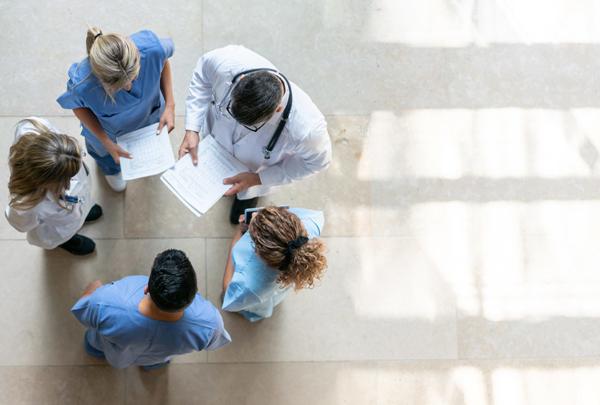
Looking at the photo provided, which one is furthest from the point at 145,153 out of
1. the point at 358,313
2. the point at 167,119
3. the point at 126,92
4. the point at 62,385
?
the point at 358,313

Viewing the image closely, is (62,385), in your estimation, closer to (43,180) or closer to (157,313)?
(157,313)

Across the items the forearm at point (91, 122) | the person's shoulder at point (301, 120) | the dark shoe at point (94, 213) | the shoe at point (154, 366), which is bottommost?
the shoe at point (154, 366)

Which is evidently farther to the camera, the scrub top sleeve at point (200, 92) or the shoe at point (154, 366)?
the shoe at point (154, 366)

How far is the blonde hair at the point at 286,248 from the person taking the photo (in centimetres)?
231

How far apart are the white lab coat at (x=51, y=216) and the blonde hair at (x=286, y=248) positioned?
0.89 metres

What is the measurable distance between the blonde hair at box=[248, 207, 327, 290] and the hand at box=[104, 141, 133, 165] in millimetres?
888

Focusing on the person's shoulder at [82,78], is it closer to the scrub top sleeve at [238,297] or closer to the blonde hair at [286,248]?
the blonde hair at [286,248]

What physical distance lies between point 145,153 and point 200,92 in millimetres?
461

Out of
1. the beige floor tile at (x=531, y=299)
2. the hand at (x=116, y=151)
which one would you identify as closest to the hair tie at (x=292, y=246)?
the hand at (x=116, y=151)

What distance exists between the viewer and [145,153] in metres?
2.90

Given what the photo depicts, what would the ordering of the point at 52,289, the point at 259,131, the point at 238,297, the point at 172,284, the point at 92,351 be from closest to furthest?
the point at 172,284 → the point at 259,131 → the point at 238,297 → the point at 92,351 → the point at 52,289

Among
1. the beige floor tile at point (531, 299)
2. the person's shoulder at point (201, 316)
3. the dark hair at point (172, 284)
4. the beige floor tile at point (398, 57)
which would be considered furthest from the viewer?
the beige floor tile at point (398, 57)

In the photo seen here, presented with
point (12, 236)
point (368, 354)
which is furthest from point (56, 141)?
point (368, 354)

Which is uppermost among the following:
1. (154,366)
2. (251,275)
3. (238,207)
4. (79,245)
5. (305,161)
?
(305,161)
